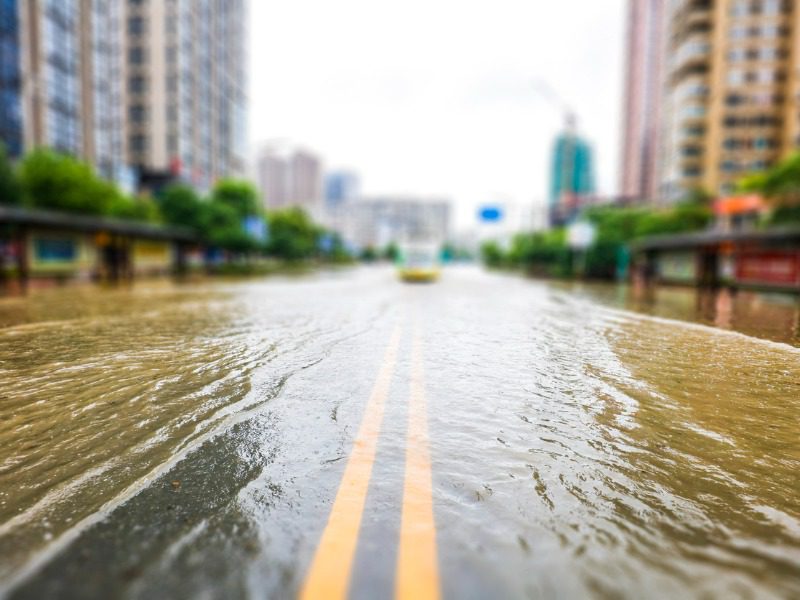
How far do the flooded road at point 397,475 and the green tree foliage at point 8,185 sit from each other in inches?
1185

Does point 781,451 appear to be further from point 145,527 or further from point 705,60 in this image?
point 705,60

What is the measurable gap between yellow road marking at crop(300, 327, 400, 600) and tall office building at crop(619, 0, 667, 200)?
124353mm

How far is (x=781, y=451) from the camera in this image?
408 cm

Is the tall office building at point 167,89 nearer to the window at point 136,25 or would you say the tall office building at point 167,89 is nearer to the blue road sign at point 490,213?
the window at point 136,25

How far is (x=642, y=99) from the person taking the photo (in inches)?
4865

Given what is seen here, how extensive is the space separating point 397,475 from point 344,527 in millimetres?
715

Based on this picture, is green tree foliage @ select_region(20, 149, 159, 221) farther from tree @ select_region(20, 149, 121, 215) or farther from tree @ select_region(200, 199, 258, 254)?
tree @ select_region(200, 199, 258, 254)

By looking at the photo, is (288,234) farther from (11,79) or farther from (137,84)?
(137,84)

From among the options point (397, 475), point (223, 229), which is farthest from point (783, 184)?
point (223, 229)

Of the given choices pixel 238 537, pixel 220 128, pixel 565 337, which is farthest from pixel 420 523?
pixel 220 128

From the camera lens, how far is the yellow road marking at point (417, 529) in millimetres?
2318

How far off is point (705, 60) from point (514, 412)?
76.3 metres

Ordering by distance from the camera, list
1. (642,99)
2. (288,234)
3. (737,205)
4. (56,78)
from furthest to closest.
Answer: (642,99), (288,234), (737,205), (56,78)

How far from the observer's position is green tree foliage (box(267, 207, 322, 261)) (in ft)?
210
